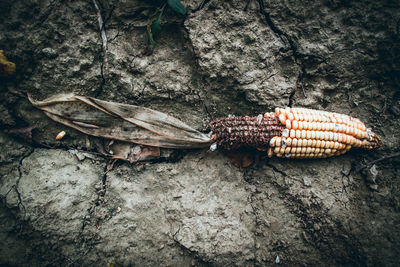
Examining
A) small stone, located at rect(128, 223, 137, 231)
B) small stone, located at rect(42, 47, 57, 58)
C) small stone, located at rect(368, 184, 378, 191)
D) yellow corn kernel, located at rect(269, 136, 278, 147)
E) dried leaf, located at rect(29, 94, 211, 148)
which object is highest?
small stone, located at rect(42, 47, 57, 58)

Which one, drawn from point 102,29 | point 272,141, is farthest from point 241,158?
point 102,29

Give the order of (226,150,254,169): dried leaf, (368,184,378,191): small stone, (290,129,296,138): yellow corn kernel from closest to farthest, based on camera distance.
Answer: (290,129,296,138): yellow corn kernel → (368,184,378,191): small stone → (226,150,254,169): dried leaf

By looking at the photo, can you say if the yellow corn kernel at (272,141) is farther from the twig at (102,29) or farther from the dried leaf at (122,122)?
the twig at (102,29)

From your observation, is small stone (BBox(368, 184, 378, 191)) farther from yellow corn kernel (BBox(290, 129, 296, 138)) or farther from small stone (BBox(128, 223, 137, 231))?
small stone (BBox(128, 223, 137, 231))

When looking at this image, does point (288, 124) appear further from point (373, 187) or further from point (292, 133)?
point (373, 187)

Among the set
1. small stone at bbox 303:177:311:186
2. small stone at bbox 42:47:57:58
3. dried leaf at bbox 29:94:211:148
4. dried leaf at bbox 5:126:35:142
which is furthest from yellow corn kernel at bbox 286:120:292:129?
dried leaf at bbox 5:126:35:142

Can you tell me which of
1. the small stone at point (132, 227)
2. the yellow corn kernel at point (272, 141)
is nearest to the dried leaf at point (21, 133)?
the small stone at point (132, 227)

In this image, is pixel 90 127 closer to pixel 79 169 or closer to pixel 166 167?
pixel 79 169
